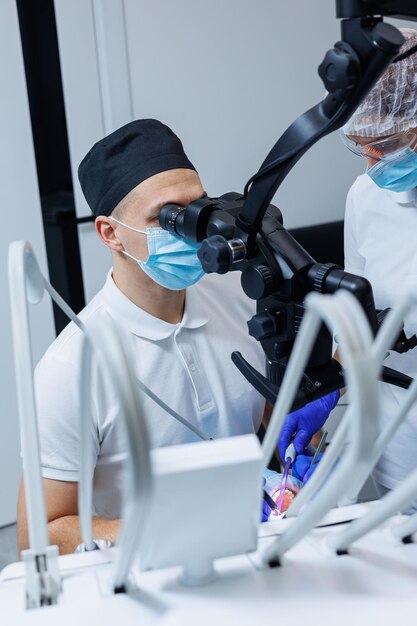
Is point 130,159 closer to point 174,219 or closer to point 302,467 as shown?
point 174,219

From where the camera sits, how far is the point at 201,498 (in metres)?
0.40

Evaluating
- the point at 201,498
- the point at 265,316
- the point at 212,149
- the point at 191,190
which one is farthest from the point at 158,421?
the point at 212,149

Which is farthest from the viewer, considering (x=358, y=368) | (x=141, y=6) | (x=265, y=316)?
(x=141, y=6)

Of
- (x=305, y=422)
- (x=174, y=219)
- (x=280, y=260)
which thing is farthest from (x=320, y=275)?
(x=305, y=422)

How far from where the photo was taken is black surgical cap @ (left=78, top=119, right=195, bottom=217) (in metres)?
1.26

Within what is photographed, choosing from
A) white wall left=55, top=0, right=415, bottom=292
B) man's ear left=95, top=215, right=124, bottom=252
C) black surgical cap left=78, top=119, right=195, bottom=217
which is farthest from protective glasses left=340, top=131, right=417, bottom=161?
white wall left=55, top=0, right=415, bottom=292

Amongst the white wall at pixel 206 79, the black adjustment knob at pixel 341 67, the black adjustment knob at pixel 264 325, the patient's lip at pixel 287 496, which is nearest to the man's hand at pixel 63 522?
the patient's lip at pixel 287 496

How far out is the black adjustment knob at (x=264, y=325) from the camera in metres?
0.77

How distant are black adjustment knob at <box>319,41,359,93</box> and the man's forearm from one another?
0.64 metres

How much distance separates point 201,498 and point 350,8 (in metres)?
0.42

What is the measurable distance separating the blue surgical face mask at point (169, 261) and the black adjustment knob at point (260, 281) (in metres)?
0.44

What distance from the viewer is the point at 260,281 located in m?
0.78

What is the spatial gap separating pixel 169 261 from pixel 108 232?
166mm

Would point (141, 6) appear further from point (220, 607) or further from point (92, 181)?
point (220, 607)
